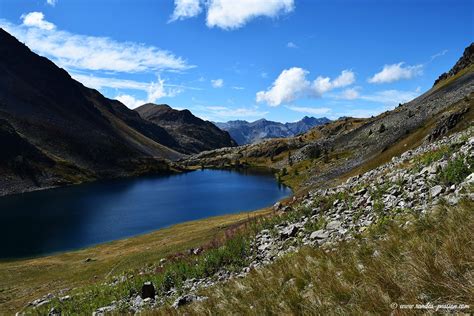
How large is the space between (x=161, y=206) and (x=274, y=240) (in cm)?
10848

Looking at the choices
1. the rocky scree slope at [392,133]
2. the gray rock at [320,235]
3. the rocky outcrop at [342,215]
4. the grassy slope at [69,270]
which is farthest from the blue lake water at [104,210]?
the gray rock at [320,235]

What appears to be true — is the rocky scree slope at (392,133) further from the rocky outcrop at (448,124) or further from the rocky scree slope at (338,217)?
the rocky scree slope at (338,217)

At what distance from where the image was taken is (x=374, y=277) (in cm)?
732

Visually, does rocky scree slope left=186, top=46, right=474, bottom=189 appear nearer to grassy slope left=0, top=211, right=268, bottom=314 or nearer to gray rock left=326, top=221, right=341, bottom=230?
grassy slope left=0, top=211, right=268, bottom=314

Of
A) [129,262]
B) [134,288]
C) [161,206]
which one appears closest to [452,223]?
[134,288]

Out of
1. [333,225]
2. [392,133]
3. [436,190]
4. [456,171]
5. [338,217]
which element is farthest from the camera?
[392,133]

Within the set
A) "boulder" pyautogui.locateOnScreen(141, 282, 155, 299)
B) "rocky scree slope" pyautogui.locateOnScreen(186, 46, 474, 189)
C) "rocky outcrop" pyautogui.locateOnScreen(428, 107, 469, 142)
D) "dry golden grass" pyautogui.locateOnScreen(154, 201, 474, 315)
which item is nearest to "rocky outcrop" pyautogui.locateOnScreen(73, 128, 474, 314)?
"boulder" pyautogui.locateOnScreen(141, 282, 155, 299)

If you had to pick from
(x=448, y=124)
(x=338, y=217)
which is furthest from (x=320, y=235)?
(x=448, y=124)

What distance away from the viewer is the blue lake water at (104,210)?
84.2 metres

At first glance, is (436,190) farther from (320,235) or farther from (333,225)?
(320,235)

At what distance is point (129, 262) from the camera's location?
151 ft

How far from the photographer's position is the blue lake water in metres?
84.2

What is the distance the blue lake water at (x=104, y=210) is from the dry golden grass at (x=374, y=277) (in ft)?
251

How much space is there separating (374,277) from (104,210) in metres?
120
